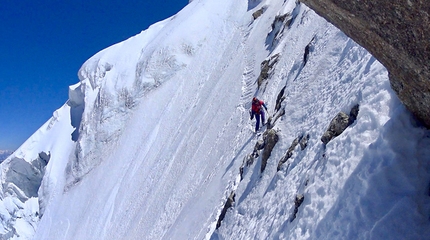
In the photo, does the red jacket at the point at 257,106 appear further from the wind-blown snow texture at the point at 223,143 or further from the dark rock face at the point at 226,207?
the dark rock face at the point at 226,207

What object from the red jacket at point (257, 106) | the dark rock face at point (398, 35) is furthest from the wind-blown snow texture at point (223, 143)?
the red jacket at point (257, 106)

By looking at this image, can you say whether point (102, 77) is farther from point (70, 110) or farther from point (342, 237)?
point (342, 237)

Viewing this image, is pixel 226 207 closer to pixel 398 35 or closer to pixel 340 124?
pixel 340 124

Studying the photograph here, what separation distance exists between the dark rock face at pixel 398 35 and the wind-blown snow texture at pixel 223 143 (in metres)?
0.81

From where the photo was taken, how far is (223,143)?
1938 centimetres

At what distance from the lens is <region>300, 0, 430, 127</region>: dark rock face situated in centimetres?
455

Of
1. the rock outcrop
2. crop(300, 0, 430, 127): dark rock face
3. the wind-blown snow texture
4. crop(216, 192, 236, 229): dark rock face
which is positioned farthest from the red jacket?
crop(300, 0, 430, 127): dark rock face

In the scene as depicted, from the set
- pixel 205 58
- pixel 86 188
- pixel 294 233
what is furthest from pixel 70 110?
pixel 294 233

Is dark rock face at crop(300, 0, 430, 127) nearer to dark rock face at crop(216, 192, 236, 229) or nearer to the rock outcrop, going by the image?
the rock outcrop

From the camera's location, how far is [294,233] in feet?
25.1

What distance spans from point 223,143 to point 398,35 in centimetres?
1478

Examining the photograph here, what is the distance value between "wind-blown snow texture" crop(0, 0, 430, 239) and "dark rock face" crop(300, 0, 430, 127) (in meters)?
0.81

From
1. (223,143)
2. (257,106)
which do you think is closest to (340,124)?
(257,106)

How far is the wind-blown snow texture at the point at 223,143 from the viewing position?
6.55m
